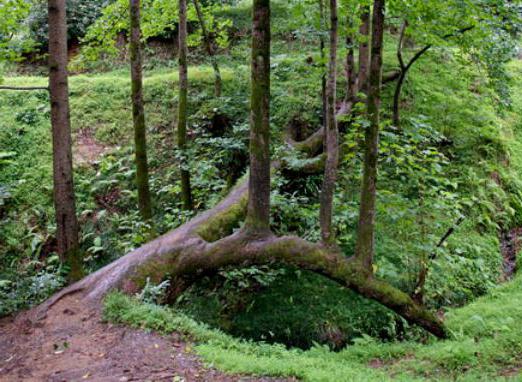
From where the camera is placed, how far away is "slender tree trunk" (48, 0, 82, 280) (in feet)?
24.3

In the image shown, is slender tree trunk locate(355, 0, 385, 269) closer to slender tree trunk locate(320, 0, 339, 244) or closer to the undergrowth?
slender tree trunk locate(320, 0, 339, 244)

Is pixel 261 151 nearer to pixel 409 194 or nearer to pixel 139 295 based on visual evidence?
pixel 139 295

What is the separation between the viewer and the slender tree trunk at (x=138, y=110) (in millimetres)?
8258

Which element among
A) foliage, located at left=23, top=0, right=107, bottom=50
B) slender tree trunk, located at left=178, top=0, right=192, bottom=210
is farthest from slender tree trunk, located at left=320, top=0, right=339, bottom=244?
foliage, located at left=23, top=0, right=107, bottom=50

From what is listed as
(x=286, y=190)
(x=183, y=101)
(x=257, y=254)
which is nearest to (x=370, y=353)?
(x=257, y=254)

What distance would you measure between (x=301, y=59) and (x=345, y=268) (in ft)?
31.8

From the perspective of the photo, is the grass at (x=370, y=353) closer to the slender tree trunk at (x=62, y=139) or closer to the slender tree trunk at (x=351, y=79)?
the slender tree trunk at (x=62, y=139)

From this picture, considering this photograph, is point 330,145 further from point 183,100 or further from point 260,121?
point 183,100

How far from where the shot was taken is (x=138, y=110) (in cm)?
867

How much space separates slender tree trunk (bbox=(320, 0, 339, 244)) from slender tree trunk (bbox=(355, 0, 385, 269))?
0.47 meters

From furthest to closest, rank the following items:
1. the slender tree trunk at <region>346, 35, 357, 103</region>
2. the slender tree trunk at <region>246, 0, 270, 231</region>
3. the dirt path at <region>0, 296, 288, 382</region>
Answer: the slender tree trunk at <region>346, 35, 357, 103</region> < the slender tree trunk at <region>246, 0, 270, 231</region> < the dirt path at <region>0, 296, 288, 382</region>

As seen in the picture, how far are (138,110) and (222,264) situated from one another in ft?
12.3

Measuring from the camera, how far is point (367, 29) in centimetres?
1100

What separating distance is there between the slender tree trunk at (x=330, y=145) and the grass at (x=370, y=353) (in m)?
1.73
